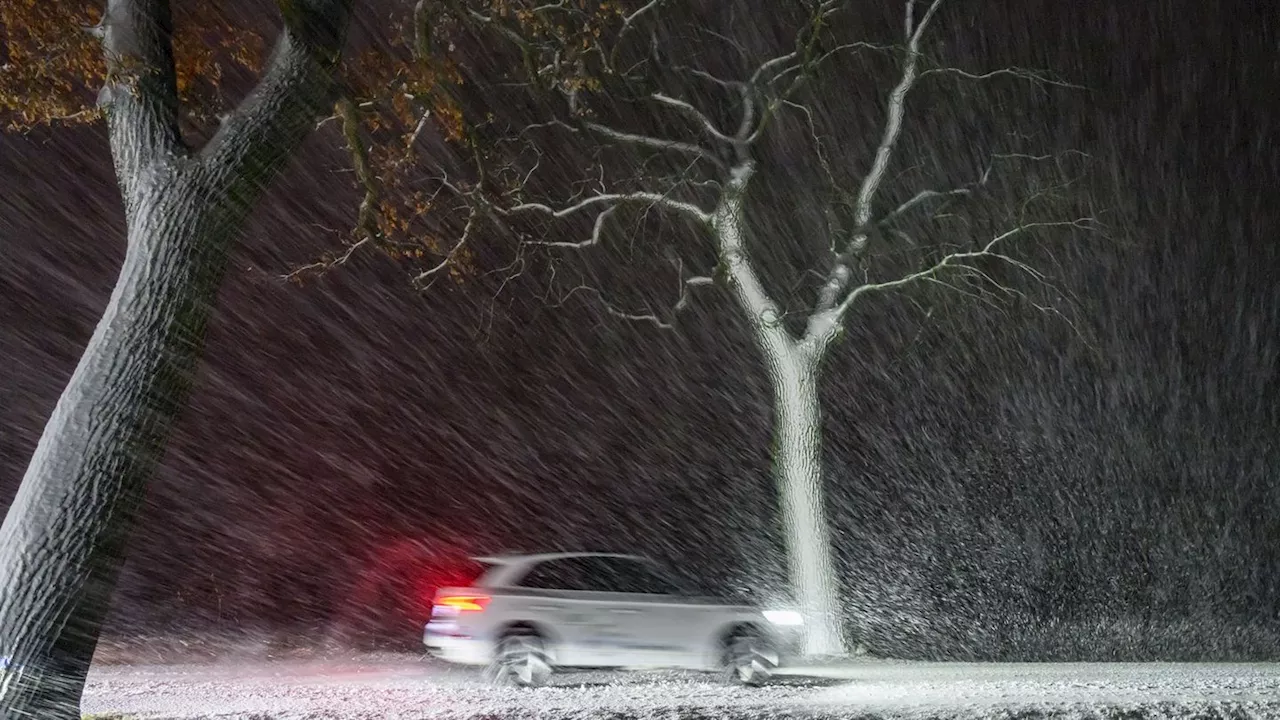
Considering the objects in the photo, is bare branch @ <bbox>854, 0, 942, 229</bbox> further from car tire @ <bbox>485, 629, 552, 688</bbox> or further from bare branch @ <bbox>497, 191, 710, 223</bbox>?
car tire @ <bbox>485, 629, 552, 688</bbox>

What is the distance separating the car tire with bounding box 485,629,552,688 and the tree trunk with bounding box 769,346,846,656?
16.6 ft

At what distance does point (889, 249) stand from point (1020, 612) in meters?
7.25

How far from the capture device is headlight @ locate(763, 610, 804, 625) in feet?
32.3

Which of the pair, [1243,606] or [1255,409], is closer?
[1243,606]

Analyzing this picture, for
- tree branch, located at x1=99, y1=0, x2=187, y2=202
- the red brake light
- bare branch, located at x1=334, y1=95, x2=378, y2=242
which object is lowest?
the red brake light

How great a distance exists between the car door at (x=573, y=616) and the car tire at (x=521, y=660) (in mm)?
154

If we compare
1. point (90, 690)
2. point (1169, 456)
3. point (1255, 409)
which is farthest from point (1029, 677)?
point (1255, 409)

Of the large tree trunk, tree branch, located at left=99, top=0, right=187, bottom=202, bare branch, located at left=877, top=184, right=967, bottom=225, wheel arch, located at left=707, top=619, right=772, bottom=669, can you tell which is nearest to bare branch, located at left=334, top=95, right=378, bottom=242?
tree branch, located at left=99, top=0, right=187, bottom=202

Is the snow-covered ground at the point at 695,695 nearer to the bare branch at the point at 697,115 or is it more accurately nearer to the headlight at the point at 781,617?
the headlight at the point at 781,617

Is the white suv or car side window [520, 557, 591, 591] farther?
car side window [520, 557, 591, 591]

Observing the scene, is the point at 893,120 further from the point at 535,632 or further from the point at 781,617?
the point at 535,632

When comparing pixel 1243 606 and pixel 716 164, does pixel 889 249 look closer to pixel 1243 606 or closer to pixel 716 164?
pixel 716 164

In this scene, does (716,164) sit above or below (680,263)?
above

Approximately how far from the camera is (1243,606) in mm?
18344
